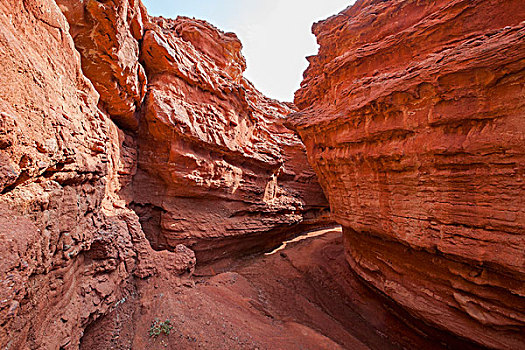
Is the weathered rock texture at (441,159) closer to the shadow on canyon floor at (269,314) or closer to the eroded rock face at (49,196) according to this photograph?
the shadow on canyon floor at (269,314)

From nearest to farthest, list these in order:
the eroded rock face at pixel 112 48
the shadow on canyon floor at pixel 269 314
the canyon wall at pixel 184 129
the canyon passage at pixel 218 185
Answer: the canyon passage at pixel 218 185 → the shadow on canyon floor at pixel 269 314 → the eroded rock face at pixel 112 48 → the canyon wall at pixel 184 129

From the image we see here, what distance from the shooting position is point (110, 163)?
5.56 meters

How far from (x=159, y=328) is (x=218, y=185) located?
578 cm

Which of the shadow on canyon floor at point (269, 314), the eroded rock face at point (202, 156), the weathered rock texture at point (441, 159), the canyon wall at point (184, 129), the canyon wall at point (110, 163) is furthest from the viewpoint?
the eroded rock face at point (202, 156)

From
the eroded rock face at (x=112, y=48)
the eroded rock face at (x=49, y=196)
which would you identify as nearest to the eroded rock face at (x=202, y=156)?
the eroded rock face at (x=112, y=48)

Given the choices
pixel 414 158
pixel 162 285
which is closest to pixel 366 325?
pixel 414 158

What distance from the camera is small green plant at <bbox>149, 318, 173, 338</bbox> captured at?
341 cm

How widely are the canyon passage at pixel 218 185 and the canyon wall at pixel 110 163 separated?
0.03 m

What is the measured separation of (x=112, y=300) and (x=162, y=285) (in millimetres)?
1064

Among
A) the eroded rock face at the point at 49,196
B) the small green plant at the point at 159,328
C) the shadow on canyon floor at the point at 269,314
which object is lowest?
the shadow on canyon floor at the point at 269,314

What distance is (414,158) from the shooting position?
4.34m

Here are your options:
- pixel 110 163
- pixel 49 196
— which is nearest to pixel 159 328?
pixel 49 196

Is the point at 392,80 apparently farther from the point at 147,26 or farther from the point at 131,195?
the point at 131,195

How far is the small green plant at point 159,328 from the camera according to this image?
3.41 meters
